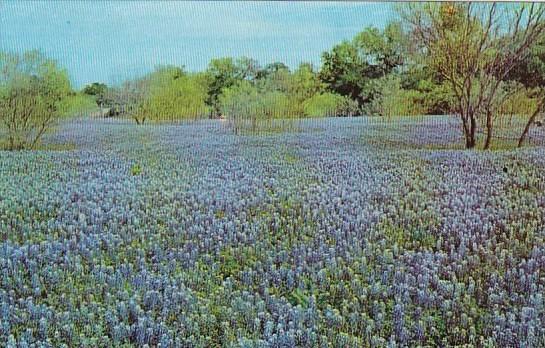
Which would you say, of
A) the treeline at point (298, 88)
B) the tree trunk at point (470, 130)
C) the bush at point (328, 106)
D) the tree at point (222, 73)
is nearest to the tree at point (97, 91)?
the treeline at point (298, 88)

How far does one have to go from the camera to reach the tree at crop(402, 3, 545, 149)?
6.50 ft

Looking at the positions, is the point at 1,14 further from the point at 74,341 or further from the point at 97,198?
the point at 74,341

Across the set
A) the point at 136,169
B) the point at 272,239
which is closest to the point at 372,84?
the point at 272,239

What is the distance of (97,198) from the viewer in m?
1.85

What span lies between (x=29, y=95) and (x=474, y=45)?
130 cm

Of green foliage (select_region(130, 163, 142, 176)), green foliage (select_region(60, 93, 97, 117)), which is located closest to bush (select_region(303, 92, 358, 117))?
green foliage (select_region(130, 163, 142, 176))

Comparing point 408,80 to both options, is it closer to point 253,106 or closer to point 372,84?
point 372,84

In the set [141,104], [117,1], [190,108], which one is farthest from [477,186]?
[117,1]

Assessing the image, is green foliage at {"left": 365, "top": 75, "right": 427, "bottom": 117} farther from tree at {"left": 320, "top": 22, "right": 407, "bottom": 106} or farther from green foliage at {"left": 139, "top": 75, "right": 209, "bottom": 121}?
green foliage at {"left": 139, "top": 75, "right": 209, "bottom": 121}

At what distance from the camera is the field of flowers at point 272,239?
163 cm

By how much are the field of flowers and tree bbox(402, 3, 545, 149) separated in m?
0.11

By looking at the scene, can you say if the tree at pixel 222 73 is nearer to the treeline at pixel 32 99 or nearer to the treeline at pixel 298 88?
the treeline at pixel 298 88

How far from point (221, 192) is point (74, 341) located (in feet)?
1.87

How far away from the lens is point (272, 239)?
182 cm
